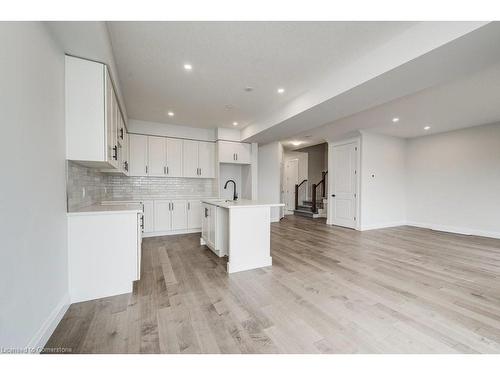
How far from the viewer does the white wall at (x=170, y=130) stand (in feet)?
15.5

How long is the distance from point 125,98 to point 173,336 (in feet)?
12.1

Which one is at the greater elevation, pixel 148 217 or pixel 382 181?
pixel 382 181

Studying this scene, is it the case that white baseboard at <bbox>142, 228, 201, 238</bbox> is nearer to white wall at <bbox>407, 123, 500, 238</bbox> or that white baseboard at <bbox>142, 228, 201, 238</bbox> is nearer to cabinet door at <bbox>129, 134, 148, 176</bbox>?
cabinet door at <bbox>129, 134, 148, 176</bbox>

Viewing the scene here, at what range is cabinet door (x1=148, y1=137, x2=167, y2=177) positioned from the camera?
4.83m

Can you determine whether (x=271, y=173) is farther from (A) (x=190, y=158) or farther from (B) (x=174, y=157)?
(B) (x=174, y=157)

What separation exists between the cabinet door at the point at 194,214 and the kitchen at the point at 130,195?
2 centimetres

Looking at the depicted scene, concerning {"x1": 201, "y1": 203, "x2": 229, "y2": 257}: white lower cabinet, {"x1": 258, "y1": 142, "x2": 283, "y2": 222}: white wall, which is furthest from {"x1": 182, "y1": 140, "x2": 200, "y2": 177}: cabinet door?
{"x1": 258, "y1": 142, "x2": 283, "y2": 222}: white wall

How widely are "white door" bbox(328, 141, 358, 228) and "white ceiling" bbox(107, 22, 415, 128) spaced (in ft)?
10.0

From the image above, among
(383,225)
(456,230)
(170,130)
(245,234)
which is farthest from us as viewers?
(383,225)

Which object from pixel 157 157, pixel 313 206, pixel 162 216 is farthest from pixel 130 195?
pixel 313 206

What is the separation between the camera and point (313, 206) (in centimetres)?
784

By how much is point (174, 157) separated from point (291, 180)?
19.1 ft

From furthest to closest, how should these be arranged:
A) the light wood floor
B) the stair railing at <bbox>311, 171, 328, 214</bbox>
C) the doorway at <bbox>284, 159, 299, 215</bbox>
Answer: the doorway at <bbox>284, 159, 299, 215</bbox>
the stair railing at <bbox>311, 171, 328, 214</bbox>
the light wood floor
